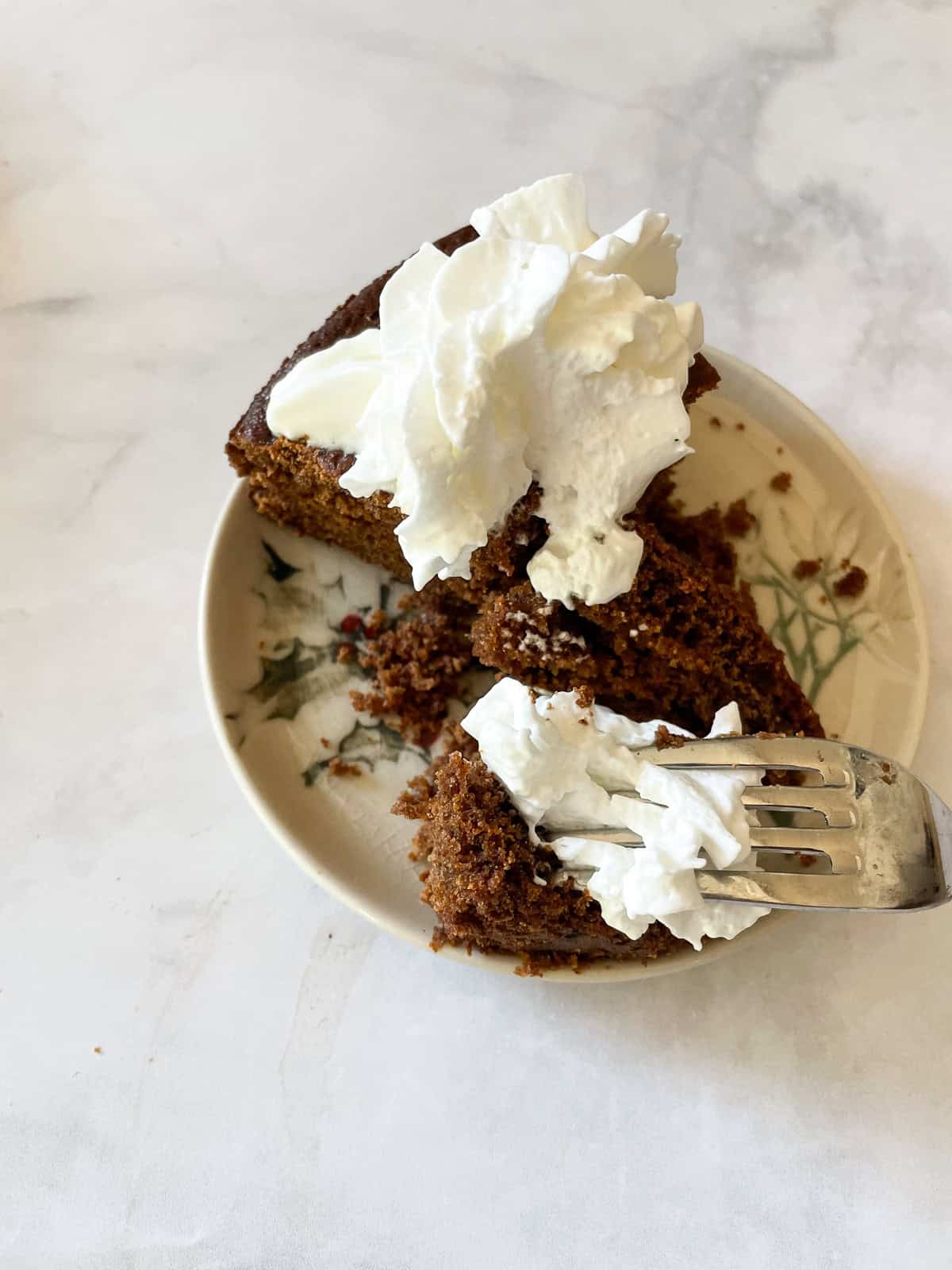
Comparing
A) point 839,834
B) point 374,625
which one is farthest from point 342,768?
point 839,834

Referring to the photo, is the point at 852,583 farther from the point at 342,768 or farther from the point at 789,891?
the point at 342,768

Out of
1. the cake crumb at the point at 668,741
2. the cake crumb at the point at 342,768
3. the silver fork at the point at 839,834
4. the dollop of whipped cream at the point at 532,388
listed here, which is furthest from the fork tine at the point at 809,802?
the cake crumb at the point at 342,768

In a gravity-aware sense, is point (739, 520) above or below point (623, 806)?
above

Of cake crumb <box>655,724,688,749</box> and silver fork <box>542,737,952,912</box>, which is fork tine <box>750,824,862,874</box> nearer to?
silver fork <box>542,737,952,912</box>

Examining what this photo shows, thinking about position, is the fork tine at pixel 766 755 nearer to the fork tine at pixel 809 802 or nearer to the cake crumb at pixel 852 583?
the fork tine at pixel 809 802

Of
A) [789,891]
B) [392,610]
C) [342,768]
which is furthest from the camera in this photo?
[392,610]

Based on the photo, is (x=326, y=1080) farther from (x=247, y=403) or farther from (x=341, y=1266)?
(x=247, y=403)

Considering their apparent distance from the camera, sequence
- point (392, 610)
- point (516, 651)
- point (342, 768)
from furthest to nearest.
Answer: point (392, 610) → point (342, 768) → point (516, 651)
